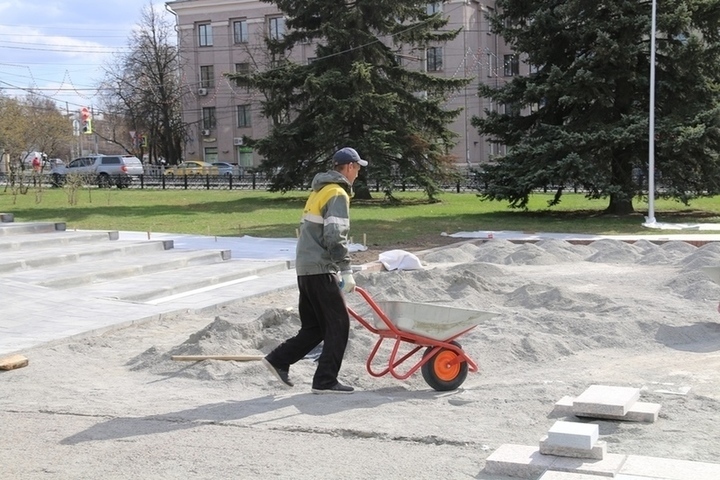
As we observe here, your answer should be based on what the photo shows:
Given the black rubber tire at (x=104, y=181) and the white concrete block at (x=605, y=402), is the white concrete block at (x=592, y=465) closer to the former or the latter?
the white concrete block at (x=605, y=402)

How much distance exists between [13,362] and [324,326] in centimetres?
299

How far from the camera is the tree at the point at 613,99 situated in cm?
2184

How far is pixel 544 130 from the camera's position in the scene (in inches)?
922

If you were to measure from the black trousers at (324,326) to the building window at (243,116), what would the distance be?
5967 cm

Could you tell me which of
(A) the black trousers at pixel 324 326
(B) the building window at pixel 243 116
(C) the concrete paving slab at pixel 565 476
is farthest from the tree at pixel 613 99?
(B) the building window at pixel 243 116

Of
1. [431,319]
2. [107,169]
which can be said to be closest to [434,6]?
[107,169]

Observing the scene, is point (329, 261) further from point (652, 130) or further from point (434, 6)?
point (434, 6)

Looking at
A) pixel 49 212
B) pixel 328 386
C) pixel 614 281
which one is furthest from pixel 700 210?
pixel 328 386

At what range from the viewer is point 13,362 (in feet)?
24.2

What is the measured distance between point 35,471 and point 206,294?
21.9ft

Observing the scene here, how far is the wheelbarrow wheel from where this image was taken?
6.43 meters

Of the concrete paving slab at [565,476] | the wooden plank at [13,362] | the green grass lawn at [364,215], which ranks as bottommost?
the wooden plank at [13,362]

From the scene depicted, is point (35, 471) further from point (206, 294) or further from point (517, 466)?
point (206, 294)

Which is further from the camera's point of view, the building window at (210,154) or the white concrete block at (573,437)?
the building window at (210,154)
